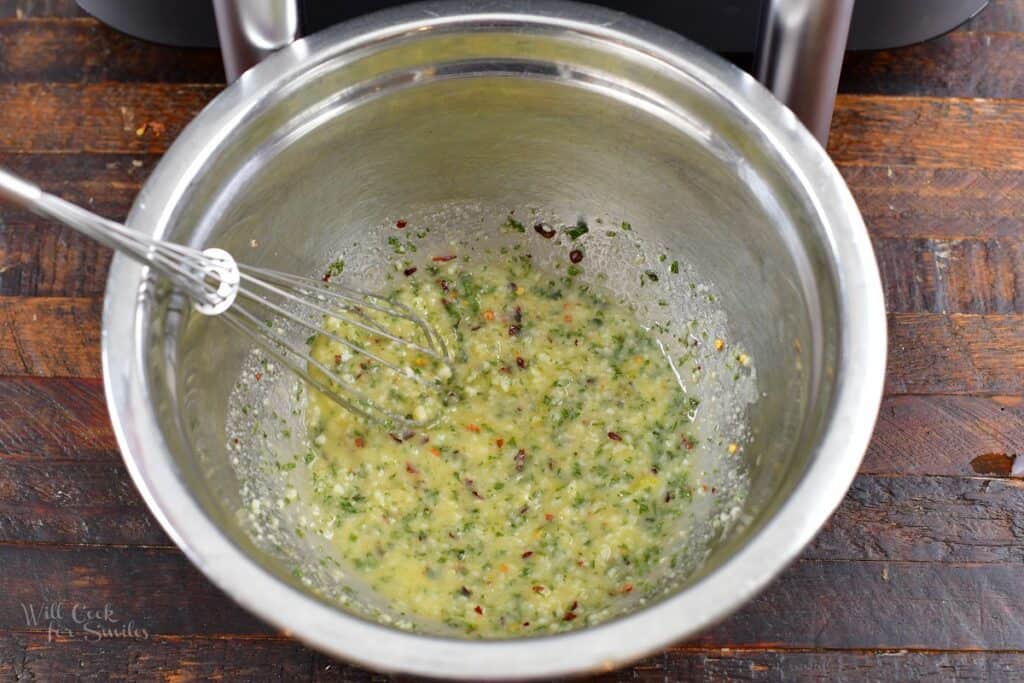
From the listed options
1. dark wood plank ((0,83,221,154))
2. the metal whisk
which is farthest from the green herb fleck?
dark wood plank ((0,83,221,154))

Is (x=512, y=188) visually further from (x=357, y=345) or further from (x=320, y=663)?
(x=320, y=663)

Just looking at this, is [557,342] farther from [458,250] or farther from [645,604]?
[645,604]

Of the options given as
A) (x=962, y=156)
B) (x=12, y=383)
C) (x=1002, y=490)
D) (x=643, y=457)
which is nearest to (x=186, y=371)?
(x=12, y=383)

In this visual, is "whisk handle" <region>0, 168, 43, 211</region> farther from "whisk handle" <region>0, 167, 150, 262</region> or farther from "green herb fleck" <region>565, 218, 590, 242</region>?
"green herb fleck" <region>565, 218, 590, 242</region>

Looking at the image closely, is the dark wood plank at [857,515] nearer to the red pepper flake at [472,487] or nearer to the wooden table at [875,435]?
the wooden table at [875,435]

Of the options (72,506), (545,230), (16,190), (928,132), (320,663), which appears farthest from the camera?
(928,132)

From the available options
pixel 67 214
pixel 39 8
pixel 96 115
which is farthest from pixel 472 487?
pixel 39 8

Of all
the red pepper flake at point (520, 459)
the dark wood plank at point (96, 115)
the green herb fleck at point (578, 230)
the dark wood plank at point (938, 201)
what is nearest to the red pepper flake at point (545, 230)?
the green herb fleck at point (578, 230)
